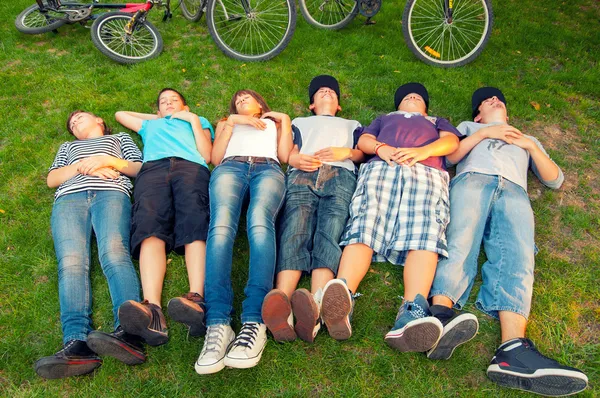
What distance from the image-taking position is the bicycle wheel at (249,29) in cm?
565

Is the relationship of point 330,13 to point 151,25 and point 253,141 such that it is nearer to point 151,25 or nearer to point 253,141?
point 151,25

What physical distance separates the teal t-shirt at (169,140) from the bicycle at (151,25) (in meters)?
1.89

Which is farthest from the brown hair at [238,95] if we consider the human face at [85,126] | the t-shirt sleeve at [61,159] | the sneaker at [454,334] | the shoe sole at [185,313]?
the sneaker at [454,334]

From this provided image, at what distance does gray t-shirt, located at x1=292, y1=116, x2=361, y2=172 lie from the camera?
405 cm

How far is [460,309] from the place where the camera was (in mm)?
3207

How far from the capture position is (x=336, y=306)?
270cm

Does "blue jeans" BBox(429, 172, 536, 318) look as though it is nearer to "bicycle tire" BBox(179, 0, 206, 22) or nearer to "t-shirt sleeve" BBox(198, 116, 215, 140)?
"t-shirt sleeve" BBox(198, 116, 215, 140)

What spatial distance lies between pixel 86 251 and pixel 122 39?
369cm

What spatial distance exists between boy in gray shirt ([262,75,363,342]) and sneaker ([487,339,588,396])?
125 cm

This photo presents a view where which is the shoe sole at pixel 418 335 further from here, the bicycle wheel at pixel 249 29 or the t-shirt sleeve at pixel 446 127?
the bicycle wheel at pixel 249 29

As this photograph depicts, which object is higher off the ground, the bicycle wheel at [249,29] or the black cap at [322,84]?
the bicycle wheel at [249,29]

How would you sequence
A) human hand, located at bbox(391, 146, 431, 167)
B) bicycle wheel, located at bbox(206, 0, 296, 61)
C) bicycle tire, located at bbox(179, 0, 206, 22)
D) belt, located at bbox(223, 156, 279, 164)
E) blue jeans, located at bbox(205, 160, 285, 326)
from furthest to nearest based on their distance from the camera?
bicycle tire, located at bbox(179, 0, 206, 22) < bicycle wheel, located at bbox(206, 0, 296, 61) < belt, located at bbox(223, 156, 279, 164) < human hand, located at bbox(391, 146, 431, 167) < blue jeans, located at bbox(205, 160, 285, 326)

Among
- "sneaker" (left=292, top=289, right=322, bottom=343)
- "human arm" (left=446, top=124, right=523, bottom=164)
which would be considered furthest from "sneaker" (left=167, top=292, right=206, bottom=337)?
"human arm" (left=446, top=124, right=523, bottom=164)

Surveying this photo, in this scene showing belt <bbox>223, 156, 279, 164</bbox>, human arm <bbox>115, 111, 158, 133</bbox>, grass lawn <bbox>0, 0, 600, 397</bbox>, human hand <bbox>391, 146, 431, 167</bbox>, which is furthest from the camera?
human arm <bbox>115, 111, 158, 133</bbox>
